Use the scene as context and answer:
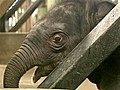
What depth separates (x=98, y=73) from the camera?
172 cm

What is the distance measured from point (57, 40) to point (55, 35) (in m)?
0.03

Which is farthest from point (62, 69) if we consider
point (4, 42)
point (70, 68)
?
point (4, 42)

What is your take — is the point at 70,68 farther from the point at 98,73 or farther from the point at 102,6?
the point at 102,6

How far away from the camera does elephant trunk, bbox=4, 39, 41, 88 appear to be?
162cm

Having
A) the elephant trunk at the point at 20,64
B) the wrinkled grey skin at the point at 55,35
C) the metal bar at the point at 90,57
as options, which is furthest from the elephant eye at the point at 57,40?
the metal bar at the point at 90,57

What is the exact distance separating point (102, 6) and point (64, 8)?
0.19 meters

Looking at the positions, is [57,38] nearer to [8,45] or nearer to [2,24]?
[8,45]

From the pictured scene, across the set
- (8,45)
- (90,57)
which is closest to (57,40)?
(90,57)

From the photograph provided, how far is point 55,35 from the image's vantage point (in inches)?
69.9

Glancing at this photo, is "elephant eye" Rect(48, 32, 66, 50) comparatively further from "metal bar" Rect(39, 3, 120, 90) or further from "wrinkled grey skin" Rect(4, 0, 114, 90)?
"metal bar" Rect(39, 3, 120, 90)

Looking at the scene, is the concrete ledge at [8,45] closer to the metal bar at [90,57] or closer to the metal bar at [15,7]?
the metal bar at [15,7]

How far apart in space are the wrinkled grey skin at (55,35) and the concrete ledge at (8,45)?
3.04 m

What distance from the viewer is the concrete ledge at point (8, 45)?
489 cm

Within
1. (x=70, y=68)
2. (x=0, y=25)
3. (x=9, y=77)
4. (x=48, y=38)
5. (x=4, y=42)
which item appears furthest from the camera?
(x=0, y=25)
